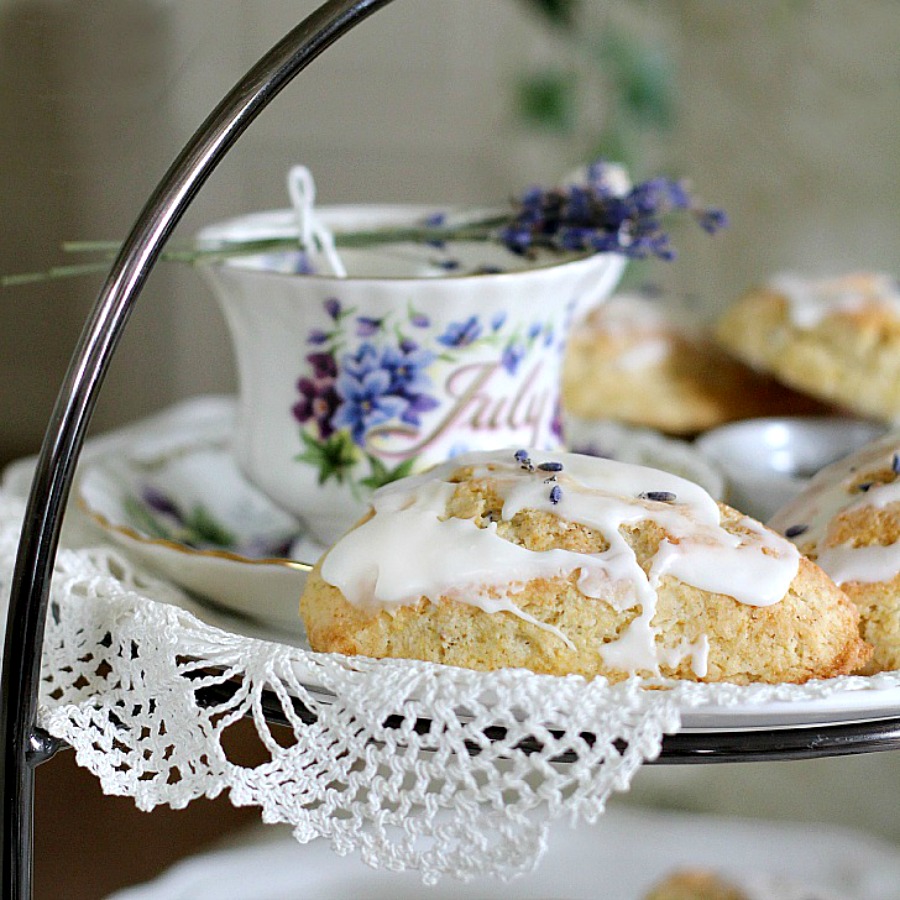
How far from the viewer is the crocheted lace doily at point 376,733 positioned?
0.33 meters

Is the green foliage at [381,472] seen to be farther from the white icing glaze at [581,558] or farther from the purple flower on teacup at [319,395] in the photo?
the white icing glaze at [581,558]

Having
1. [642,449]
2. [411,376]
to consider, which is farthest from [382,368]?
[642,449]

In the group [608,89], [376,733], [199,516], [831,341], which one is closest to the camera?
[376,733]

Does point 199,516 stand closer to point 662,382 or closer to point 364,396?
point 364,396

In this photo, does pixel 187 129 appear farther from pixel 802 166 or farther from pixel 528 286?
pixel 528 286

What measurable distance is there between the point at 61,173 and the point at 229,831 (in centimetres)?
72

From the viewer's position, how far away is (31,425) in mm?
1318

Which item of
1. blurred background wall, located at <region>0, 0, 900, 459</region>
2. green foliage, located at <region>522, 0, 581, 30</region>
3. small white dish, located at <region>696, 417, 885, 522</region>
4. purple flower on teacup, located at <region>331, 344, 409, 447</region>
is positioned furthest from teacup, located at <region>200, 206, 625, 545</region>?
green foliage, located at <region>522, 0, 581, 30</region>

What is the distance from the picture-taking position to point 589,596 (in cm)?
37

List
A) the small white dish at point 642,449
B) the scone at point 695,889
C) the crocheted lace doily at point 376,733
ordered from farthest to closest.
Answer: the scone at point 695,889 < the small white dish at point 642,449 < the crocheted lace doily at point 376,733

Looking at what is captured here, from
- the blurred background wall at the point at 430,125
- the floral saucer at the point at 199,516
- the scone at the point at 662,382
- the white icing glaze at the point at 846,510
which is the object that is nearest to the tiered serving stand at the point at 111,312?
the floral saucer at the point at 199,516

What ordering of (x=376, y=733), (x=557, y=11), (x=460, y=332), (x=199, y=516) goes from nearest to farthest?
(x=376, y=733)
(x=460, y=332)
(x=199, y=516)
(x=557, y=11)

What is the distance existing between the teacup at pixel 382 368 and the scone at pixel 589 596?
0.16 meters

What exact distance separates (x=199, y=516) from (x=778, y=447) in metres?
0.34
